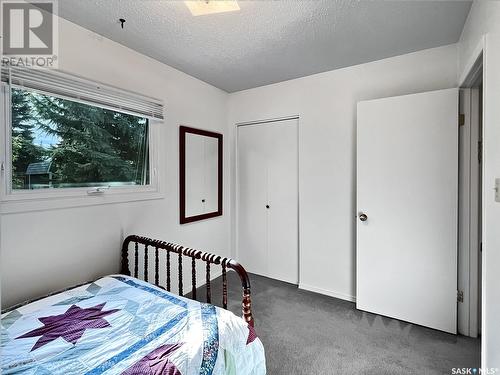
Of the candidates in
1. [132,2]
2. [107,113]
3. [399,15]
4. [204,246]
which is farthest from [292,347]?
[132,2]

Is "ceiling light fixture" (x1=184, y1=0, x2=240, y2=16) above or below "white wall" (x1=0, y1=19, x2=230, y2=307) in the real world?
above

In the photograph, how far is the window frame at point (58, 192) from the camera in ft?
5.70

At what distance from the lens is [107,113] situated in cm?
232

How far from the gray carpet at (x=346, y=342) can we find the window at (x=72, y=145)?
1.62 meters

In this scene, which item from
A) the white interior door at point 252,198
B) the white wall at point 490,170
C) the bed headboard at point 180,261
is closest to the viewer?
the white wall at point 490,170

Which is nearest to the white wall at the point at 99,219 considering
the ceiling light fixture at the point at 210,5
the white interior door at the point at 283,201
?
the white interior door at the point at 283,201

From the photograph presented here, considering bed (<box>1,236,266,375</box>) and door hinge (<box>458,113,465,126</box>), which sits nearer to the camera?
bed (<box>1,236,266,375</box>)

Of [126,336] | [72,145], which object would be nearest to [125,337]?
[126,336]

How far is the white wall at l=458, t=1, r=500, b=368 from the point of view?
140 centimetres

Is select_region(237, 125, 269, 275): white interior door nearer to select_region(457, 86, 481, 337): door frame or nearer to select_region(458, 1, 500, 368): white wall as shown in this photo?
select_region(457, 86, 481, 337): door frame

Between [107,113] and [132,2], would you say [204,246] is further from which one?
[132,2]

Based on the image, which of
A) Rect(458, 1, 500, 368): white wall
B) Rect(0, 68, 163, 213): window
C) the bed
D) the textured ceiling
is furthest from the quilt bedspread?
the textured ceiling

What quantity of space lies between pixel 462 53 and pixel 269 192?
83.3 inches
